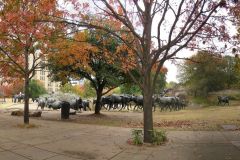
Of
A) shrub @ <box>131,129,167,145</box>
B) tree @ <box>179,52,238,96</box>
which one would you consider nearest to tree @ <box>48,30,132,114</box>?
shrub @ <box>131,129,167,145</box>

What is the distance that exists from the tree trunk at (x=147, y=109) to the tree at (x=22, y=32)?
4.66 m

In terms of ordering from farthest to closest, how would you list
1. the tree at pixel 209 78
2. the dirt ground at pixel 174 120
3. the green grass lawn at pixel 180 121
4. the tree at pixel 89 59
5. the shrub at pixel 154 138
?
the tree at pixel 209 78, the tree at pixel 89 59, the dirt ground at pixel 174 120, the green grass lawn at pixel 180 121, the shrub at pixel 154 138

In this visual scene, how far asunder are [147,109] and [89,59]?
13.6 meters

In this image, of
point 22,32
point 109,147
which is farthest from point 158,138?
point 22,32

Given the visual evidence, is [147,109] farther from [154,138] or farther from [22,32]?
[22,32]

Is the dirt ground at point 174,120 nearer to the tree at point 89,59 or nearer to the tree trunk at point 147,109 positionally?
the tree at point 89,59

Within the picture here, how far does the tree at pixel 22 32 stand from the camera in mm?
14808

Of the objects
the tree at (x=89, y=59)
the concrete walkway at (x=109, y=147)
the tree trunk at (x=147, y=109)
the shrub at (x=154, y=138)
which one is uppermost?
the tree at (x=89, y=59)

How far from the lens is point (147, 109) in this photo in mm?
12680

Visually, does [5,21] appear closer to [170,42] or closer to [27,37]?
[27,37]

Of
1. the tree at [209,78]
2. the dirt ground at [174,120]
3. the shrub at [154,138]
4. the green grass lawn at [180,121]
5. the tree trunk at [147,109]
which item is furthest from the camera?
the tree at [209,78]

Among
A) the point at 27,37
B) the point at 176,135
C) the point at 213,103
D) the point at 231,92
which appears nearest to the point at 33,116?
the point at 27,37

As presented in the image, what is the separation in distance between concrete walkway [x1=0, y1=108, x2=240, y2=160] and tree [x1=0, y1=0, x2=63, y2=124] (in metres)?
4.76

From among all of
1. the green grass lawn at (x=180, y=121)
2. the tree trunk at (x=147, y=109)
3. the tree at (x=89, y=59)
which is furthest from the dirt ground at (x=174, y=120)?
the tree trunk at (x=147, y=109)
